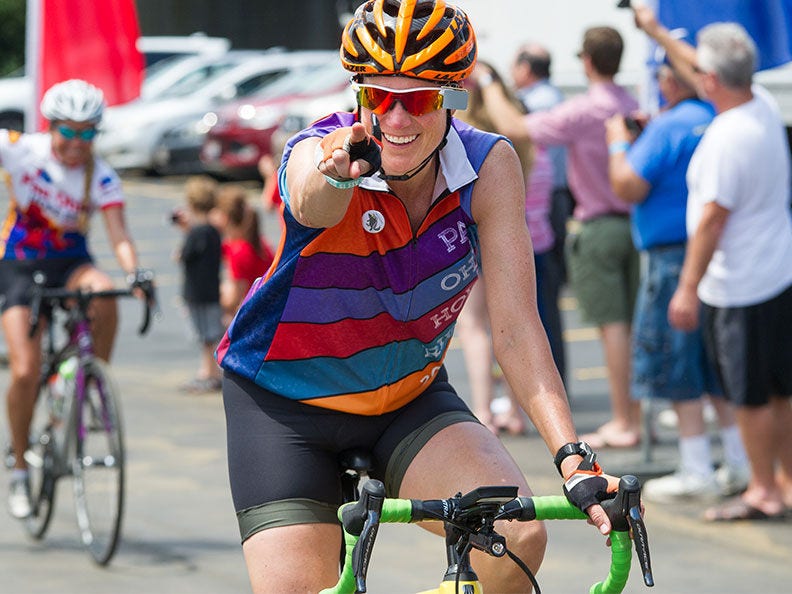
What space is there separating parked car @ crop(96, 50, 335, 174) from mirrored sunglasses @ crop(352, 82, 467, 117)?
67.6 ft

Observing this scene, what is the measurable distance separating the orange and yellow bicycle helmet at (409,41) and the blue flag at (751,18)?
4.98 metres

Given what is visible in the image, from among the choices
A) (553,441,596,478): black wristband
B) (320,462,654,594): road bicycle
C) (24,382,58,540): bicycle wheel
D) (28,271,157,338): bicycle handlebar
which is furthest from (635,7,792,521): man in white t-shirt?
(320,462,654,594): road bicycle

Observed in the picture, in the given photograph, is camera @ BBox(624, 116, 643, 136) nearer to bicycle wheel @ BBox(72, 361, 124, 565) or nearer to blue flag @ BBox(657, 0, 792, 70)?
blue flag @ BBox(657, 0, 792, 70)

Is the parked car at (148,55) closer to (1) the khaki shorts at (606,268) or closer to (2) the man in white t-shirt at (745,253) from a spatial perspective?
(1) the khaki shorts at (606,268)

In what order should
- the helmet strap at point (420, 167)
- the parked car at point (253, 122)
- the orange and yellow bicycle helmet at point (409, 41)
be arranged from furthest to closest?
the parked car at point (253, 122) < the helmet strap at point (420, 167) < the orange and yellow bicycle helmet at point (409, 41)

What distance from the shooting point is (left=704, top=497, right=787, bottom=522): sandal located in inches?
283

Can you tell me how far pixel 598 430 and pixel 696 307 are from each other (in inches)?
86.8

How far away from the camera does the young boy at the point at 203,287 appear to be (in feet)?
36.1

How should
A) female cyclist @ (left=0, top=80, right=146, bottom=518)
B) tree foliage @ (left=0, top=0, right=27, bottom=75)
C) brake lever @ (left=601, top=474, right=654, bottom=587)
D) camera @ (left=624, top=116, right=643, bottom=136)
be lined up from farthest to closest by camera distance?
1. tree foliage @ (left=0, top=0, right=27, bottom=75)
2. camera @ (left=624, top=116, right=643, bottom=136)
3. female cyclist @ (left=0, top=80, right=146, bottom=518)
4. brake lever @ (left=601, top=474, right=654, bottom=587)

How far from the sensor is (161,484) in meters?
8.29

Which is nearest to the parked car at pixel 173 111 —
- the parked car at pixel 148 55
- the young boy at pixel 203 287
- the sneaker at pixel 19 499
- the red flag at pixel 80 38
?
the parked car at pixel 148 55

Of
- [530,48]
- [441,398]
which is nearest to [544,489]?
[530,48]

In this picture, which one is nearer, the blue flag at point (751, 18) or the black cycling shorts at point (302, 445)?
the black cycling shorts at point (302, 445)

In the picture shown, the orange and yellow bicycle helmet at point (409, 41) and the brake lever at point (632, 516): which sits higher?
the orange and yellow bicycle helmet at point (409, 41)
